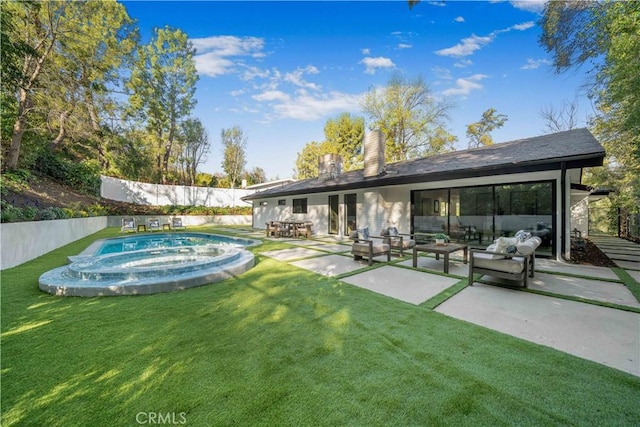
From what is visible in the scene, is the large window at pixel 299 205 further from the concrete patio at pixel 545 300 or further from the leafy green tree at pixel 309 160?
the leafy green tree at pixel 309 160

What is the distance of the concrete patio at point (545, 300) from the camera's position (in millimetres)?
2662

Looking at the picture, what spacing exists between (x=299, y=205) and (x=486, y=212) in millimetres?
9938

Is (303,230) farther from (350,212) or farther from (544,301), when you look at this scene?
(544,301)

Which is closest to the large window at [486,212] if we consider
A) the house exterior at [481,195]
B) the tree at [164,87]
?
the house exterior at [481,195]

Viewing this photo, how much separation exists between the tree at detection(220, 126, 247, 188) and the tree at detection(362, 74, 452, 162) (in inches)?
713

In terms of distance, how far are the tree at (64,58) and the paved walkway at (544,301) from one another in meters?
11.3

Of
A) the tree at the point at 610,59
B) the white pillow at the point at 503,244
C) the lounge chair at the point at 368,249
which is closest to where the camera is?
the white pillow at the point at 503,244

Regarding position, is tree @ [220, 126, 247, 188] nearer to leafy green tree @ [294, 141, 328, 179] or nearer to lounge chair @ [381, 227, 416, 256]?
leafy green tree @ [294, 141, 328, 179]

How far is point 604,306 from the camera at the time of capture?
3568 millimetres

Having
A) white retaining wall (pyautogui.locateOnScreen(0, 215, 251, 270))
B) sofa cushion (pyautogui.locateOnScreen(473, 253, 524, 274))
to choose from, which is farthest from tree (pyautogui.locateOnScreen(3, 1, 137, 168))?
sofa cushion (pyautogui.locateOnScreen(473, 253, 524, 274))

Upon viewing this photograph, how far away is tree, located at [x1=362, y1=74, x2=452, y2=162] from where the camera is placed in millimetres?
22656

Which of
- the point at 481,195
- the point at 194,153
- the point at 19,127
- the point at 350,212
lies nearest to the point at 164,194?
the point at 194,153

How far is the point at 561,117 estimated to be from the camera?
17109 mm

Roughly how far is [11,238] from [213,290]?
19.7 feet
